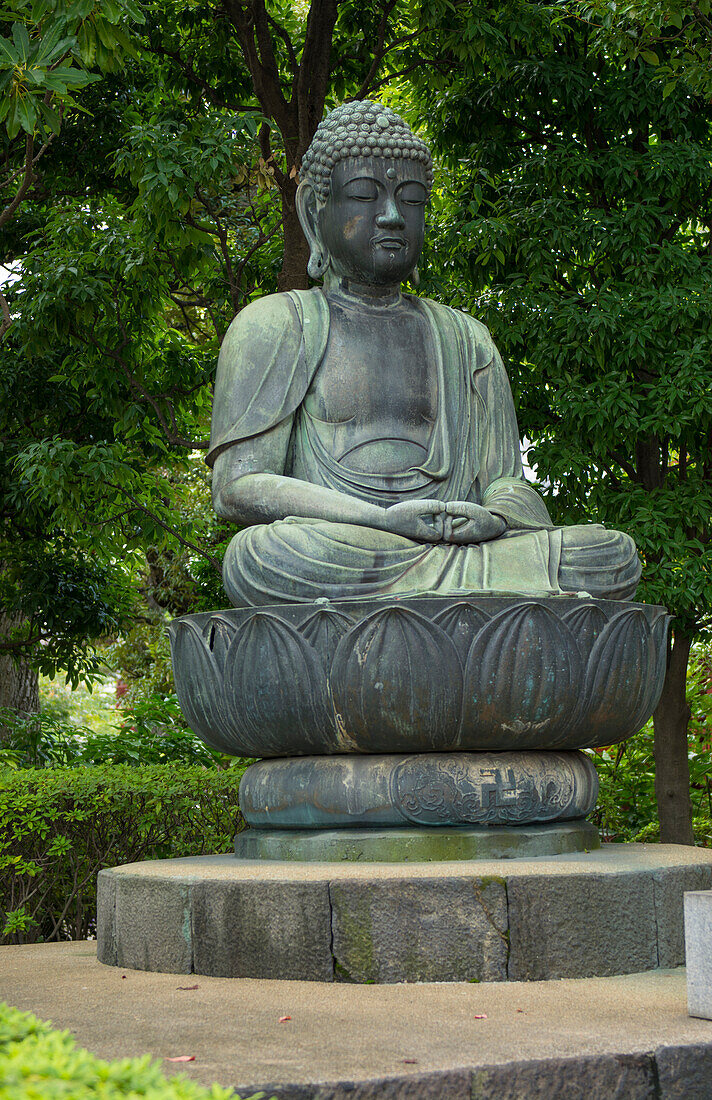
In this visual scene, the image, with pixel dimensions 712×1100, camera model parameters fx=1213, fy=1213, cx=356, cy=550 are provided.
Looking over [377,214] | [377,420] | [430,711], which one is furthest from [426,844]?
[377,214]

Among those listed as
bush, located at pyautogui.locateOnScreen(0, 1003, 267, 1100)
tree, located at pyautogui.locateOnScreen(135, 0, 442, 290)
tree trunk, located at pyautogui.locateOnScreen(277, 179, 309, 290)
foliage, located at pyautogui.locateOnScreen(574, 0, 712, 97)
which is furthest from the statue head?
bush, located at pyautogui.locateOnScreen(0, 1003, 267, 1100)

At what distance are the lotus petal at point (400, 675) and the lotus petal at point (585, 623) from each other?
0.44m

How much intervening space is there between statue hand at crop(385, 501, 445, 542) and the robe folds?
0.04m

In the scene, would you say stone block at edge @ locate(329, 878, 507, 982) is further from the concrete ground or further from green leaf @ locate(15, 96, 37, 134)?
green leaf @ locate(15, 96, 37, 134)

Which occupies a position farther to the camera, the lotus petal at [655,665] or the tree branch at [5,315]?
the tree branch at [5,315]

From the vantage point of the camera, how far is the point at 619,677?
170 inches

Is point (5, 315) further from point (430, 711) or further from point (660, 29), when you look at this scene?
point (660, 29)

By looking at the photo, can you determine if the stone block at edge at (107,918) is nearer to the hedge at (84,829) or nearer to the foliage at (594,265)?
the hedge at (84,829)

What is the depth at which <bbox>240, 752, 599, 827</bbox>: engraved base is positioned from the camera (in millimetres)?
4129

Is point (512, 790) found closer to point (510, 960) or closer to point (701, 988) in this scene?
point (510, 960)

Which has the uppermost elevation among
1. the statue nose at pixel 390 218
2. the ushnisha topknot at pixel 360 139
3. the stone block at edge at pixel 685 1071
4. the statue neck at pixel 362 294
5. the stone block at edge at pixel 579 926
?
the ushnisha topknot at pixel 360 139

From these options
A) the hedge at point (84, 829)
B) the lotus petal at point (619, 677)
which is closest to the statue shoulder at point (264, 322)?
the lotus petal at point (619, 677)

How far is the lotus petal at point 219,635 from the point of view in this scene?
4383 mm

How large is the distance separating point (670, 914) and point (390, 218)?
3.05 m
